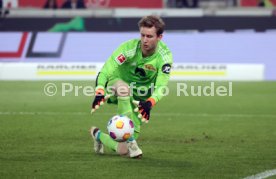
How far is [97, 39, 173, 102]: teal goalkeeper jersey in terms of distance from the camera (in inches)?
380

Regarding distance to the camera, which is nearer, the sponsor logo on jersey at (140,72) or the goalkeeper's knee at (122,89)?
the goalkeeper's knee at (122,89)

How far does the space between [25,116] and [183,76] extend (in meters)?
9.02

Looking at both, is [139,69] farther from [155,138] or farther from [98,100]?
[155,138]

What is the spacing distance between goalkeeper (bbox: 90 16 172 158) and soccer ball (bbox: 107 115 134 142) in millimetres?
267

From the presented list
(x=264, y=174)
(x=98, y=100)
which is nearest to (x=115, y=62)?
(x=98, y=100)

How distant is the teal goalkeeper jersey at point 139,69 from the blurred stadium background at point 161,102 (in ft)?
3.00

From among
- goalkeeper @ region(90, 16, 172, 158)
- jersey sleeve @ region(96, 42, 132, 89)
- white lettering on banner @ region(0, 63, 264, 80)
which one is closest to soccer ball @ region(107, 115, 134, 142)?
goalkeeper @ region(90, 16, 172, 158)

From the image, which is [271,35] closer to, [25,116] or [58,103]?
[58,103]

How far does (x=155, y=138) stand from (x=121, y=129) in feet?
9.06

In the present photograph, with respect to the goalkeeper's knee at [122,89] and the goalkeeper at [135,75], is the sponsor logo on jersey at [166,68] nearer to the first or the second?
the goalkeeper at [135,75]

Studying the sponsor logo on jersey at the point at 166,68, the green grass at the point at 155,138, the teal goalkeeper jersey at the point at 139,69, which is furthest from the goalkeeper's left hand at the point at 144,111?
the sponsor logo on jersey at the point at 166,68

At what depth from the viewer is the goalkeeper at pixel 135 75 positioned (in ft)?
31.4

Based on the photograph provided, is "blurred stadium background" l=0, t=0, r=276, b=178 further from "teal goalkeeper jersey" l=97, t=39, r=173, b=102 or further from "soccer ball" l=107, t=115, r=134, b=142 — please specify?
"teal goalkeeper jersey" l=97, t=39, r=173, b=102

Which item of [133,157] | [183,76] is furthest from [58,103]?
[133,157]
